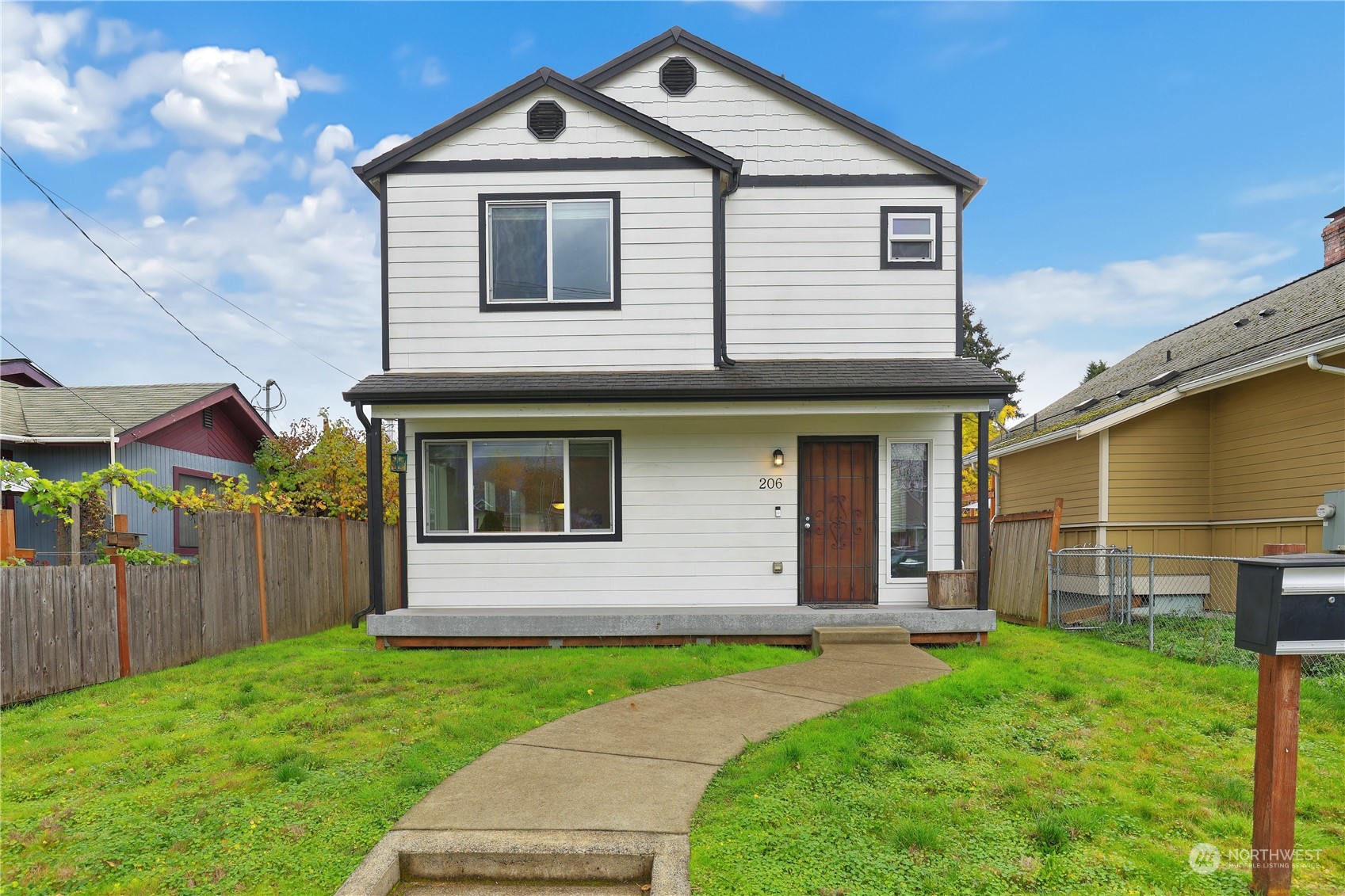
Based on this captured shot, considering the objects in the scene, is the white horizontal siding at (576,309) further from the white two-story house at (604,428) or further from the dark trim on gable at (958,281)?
the dark trim on gable at (958,281)

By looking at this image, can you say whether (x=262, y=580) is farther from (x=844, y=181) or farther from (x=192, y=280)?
(x=192, y=280)

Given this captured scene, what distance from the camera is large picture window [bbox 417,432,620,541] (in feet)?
27.7

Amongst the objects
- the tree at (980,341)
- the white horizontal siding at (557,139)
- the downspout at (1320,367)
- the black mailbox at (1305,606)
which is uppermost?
the tree at (980,341)

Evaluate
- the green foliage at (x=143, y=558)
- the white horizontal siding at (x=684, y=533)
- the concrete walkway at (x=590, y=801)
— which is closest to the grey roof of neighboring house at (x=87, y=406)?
the green foliage at (x=143, y=558)

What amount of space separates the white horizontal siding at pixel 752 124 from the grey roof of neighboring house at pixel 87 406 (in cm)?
1079

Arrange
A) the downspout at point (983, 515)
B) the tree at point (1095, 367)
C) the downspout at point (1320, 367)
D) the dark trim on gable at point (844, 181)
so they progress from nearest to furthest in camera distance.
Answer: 1. the downspout at point (983, 515)
2. the downspout at point (1320, 367)
3. the dark trim on gable at point (844, 181)
4. the tree at point (1095, 367)

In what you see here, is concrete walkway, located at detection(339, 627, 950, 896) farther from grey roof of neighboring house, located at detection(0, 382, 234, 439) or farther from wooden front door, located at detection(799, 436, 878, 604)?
grey roof of neighboring house, located at detection(0, 382, 234, 439)

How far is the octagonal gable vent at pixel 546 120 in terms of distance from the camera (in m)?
8.49

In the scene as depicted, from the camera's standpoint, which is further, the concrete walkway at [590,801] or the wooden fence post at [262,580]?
the wooden fence post at [262,580]

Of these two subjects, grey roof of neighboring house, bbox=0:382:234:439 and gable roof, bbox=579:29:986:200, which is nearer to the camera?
gable roof, bbox=579:29:986:200

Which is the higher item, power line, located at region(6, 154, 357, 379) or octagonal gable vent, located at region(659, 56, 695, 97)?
octagonal gable vent, located at region(659, 56, 695, 97)

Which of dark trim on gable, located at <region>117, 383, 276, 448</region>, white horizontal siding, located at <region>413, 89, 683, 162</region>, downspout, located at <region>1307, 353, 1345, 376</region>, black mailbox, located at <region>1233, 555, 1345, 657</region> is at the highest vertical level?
white horizontal siding, located at <region>413, 89, 683, 162</region>

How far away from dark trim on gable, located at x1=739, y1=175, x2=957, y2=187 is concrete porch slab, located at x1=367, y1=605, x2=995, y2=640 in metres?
5.11

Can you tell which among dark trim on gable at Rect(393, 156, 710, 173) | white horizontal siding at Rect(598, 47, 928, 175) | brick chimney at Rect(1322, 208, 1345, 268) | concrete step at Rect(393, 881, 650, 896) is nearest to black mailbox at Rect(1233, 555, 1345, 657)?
concrete step at Rect(393, 881, 650, 896)
